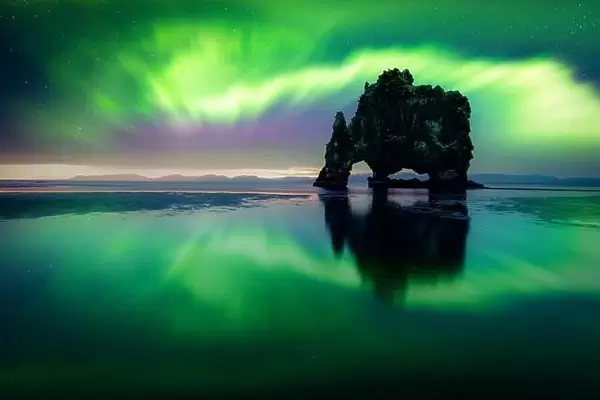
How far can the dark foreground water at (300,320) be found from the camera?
488cm

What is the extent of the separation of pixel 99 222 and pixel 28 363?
19241 mm

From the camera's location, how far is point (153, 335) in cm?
632

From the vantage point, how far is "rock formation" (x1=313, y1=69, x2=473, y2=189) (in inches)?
2689

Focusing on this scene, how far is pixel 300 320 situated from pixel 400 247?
8.13m

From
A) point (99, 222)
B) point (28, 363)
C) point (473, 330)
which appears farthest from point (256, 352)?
point (99, 222)

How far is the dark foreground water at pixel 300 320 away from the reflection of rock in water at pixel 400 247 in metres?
0.11

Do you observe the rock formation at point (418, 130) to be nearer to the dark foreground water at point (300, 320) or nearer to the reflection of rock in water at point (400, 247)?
A: the reflection of rock in water at point (400, 247)

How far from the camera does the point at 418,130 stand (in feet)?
227

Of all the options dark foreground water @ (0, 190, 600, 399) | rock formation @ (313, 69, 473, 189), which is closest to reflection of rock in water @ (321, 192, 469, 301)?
dark foreground water @ (0, 190, 600, 399)

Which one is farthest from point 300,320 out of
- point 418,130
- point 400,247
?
point 418,130

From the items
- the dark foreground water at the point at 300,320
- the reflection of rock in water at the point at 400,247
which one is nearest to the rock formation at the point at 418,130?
the reflection of rock in water at the point at 400,247

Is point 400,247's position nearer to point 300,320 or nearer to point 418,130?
point 300,320

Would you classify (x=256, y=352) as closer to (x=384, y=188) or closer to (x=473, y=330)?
(x=473, y=330)

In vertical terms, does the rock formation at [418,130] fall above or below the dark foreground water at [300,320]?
above
